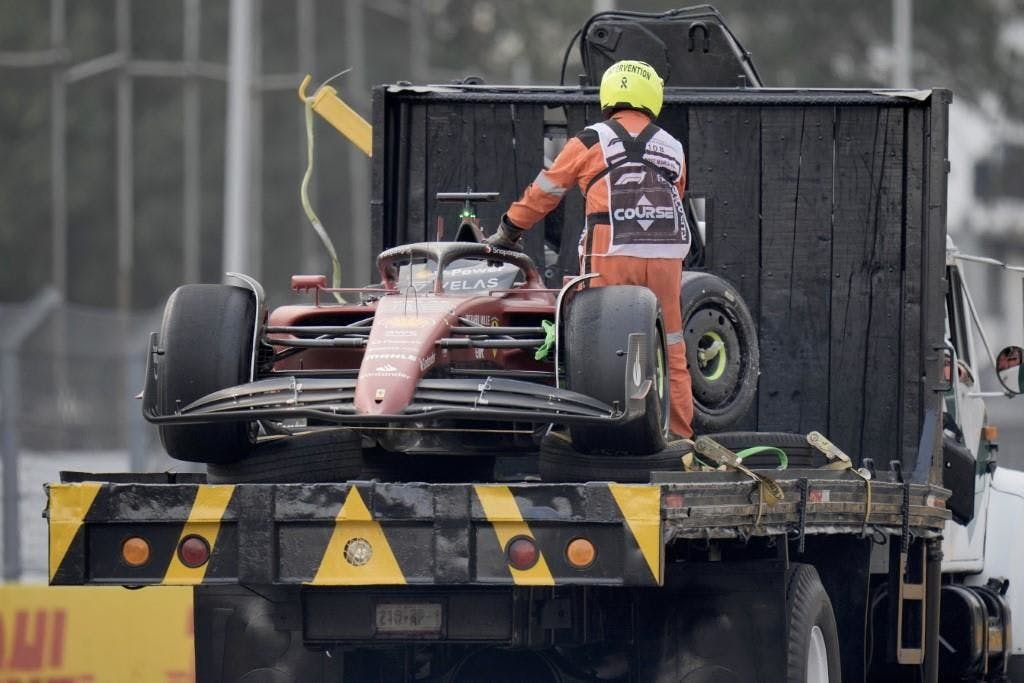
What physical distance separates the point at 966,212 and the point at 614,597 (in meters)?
54.5

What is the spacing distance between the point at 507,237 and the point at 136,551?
238cm

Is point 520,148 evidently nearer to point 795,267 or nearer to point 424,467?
point 795,267

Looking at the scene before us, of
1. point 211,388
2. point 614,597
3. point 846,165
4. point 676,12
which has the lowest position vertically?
point 614,597

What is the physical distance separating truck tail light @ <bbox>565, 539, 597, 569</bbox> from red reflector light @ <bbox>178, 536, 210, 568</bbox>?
1.35 m

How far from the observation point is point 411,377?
8398mm

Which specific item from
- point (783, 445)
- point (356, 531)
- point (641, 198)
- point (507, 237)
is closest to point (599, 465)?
point (356, 531)

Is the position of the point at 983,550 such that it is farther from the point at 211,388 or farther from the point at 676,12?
the point at 211,388

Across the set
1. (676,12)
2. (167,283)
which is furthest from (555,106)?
(167,283)

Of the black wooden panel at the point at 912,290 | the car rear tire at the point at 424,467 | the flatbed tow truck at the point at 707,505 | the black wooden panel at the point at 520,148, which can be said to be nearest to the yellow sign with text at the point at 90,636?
the flatbed tow truck at the point at 707,505

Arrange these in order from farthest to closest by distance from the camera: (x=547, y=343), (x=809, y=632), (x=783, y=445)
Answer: (x=783, y=445), (x=809, y=632), (x=547, y=343)

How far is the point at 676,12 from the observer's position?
12203mm

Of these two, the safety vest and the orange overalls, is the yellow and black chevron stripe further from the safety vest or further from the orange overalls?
the safety vest

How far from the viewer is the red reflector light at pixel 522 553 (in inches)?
313

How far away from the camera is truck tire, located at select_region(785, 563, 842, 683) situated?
867 centimetres
